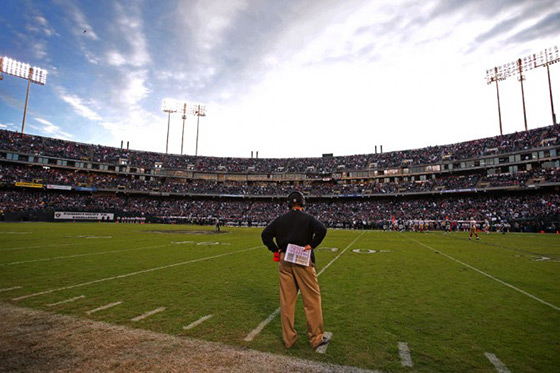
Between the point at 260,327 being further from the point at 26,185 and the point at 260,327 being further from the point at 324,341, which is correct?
the point at 26,185

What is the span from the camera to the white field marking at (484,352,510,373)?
3.27 meters

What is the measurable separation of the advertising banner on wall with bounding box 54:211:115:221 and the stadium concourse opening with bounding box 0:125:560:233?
0.51ft

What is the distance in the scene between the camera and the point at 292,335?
394 centimetres

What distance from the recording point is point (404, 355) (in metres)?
3.67

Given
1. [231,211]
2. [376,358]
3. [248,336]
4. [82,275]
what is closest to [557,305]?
[376,358]

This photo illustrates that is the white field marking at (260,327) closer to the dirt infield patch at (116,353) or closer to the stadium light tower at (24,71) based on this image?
the dirt infield patch at (116,353)

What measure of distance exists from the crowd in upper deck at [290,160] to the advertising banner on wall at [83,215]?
21.9 metres

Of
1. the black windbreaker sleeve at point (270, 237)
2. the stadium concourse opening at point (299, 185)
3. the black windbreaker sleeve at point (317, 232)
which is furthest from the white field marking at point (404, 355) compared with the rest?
the stadium concourse opening at point (299, 185)

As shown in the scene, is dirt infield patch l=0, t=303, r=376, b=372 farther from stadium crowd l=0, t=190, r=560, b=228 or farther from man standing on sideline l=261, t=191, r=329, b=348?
stadium crowd l=0, t=190, r=560, b=228

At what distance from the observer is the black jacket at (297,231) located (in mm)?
4258

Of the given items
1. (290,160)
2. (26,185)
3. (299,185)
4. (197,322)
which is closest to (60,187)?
(26,185)

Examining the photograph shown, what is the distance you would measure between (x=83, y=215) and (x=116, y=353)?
51.8 metres

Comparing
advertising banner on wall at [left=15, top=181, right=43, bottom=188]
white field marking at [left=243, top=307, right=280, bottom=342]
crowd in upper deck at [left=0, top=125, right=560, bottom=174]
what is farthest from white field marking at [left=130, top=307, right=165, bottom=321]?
advertising banner on wall at [left=15, top=181, right=43, bottom=188]

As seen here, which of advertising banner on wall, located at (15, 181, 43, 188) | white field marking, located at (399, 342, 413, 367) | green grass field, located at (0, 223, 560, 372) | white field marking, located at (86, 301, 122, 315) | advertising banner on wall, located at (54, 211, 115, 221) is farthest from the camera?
advertising banner on wall, located at (15, 181, 43, 188)
